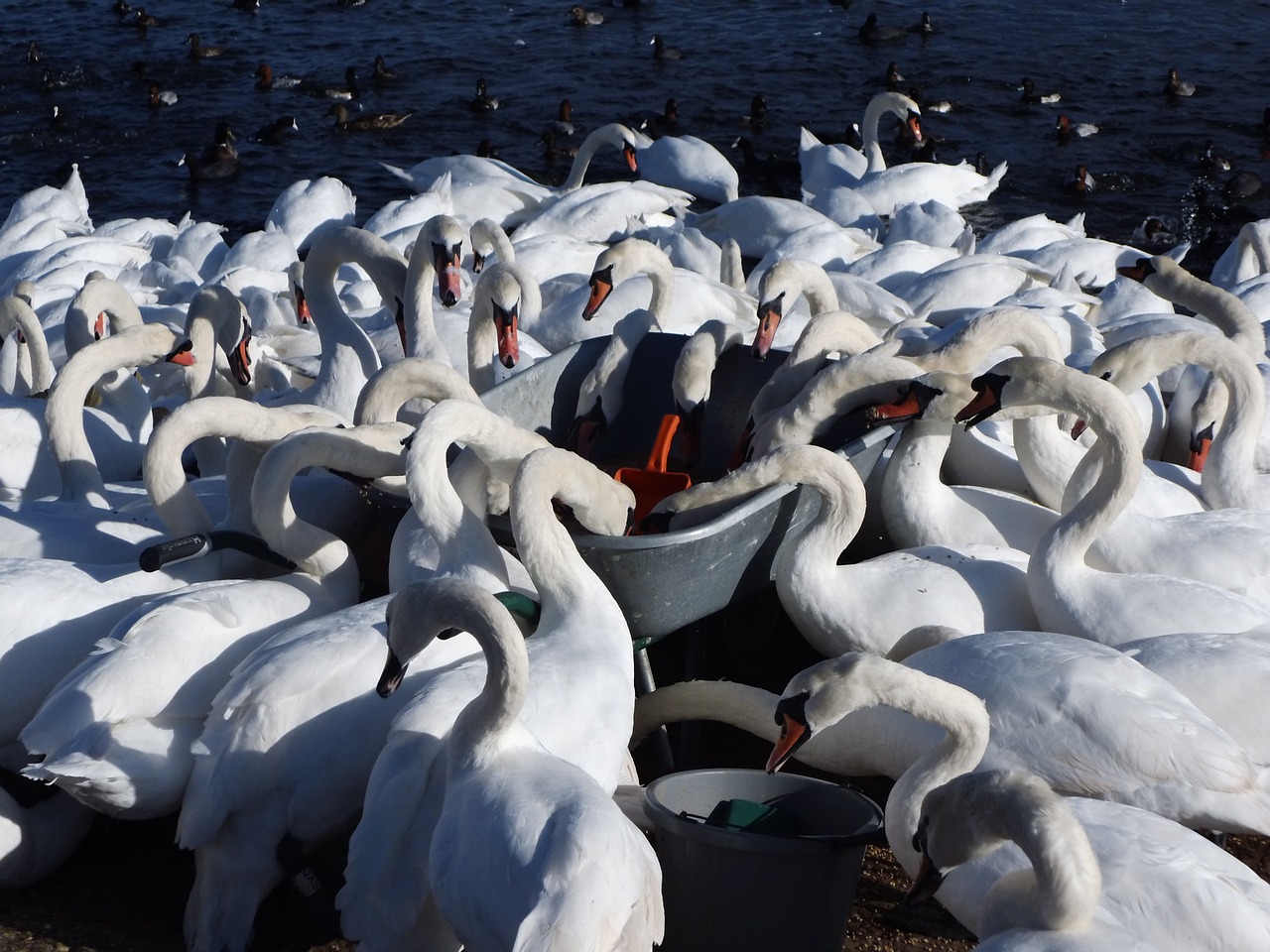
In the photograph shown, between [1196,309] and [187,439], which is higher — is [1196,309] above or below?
below

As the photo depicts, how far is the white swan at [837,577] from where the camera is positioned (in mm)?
5301

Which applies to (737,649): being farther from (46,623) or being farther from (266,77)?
(266,77)

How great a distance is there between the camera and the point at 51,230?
1203 centimetres

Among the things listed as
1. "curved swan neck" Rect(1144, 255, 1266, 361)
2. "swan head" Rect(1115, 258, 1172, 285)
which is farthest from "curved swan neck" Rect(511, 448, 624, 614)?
"swan head" Rect(1115, 258, 1172, 285)

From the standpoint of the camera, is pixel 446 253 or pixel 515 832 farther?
pixel 446 253

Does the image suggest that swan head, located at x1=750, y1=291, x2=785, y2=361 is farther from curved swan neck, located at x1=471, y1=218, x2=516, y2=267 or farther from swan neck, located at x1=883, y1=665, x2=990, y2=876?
swan neck, located at x1=883, y1=665, x2=990, y2=876

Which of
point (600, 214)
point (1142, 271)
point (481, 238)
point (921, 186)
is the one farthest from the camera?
point (921, 186)

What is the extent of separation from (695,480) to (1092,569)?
1.73 meters

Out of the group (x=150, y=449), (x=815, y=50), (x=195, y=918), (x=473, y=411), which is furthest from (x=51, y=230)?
(x=815, y=50)

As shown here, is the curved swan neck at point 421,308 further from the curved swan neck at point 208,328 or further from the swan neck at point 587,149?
the swan neck at point 587,149

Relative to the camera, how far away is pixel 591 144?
1378 centimetres

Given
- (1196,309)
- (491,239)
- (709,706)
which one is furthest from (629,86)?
(709,706)

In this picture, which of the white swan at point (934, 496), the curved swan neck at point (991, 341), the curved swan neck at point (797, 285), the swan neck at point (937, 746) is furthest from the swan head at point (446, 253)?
the swan neck at point (937, 746)

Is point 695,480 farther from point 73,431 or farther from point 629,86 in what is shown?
point 629,86
